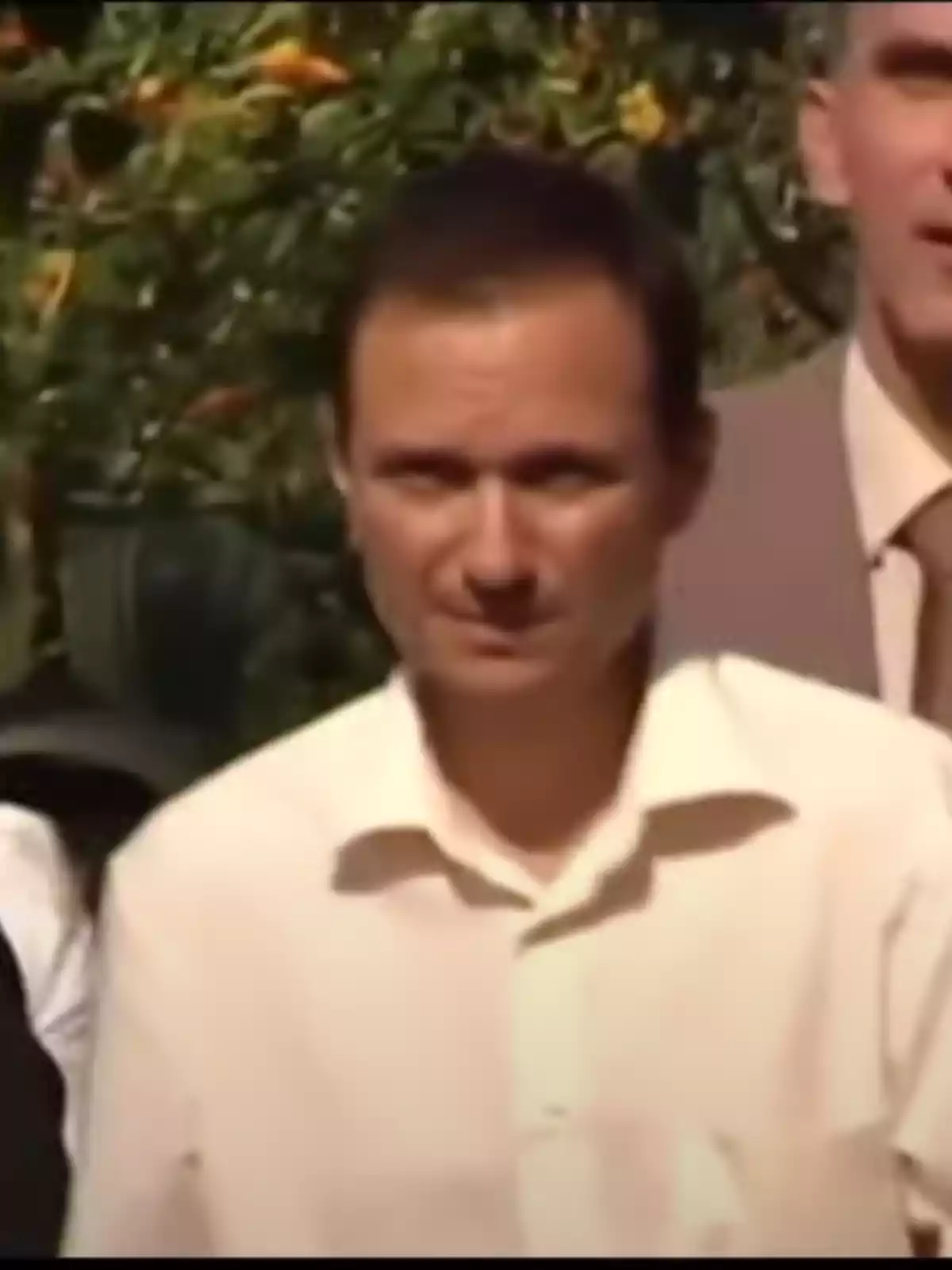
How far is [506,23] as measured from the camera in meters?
0.94

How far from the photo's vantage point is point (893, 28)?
2.90 ft

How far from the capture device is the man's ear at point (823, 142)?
90cm

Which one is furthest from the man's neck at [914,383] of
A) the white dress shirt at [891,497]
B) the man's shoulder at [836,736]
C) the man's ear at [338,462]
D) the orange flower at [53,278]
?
the orange flower at [53,278]

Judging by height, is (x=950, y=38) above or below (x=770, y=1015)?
above

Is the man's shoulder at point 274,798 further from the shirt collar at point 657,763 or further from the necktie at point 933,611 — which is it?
the necktie at point 933,611

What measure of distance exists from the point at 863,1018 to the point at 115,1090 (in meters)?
0.28

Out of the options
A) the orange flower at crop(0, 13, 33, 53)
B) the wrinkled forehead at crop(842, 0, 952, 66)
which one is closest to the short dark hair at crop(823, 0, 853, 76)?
the wrinkled forehead at crop(842, 0, 952, 66)

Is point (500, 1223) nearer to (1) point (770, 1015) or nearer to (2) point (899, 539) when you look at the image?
(1) point (770, 1015)

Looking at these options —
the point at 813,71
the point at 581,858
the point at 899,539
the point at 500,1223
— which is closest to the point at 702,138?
the point at 813,71

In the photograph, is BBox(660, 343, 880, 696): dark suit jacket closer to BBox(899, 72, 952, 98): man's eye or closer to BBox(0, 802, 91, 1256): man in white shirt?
BBox(899, 72, 952, 98): man's eye

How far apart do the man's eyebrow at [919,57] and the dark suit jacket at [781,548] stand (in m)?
0.11

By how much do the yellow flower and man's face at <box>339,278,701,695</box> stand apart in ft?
0.33

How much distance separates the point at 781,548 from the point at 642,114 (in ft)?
0.60

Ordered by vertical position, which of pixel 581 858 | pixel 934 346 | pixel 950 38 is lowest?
pixel 581 858
